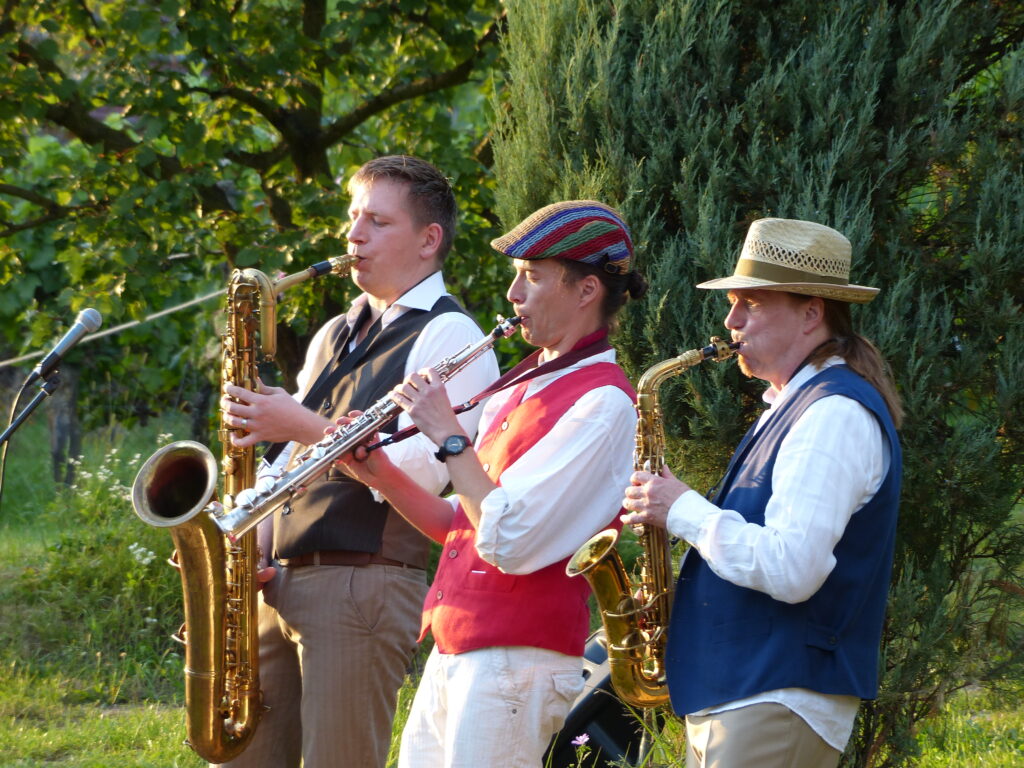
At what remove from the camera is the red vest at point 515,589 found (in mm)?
2669

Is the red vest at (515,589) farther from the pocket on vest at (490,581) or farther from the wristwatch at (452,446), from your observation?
the wristwatch at (452,446)

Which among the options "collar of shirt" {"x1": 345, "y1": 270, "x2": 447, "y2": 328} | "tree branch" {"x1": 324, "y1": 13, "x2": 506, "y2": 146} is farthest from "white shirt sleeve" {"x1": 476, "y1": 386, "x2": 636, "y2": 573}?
"tree branch" {"x1": 324, "y1": 13, "x2": 506, "y2": 146}

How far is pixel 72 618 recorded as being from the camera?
21.2ft

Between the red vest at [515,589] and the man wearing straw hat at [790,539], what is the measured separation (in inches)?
10.5

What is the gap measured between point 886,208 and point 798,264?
1.11 meters

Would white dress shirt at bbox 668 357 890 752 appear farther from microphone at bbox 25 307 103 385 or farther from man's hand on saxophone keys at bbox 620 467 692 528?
microphone at bbox 25 307 103 385

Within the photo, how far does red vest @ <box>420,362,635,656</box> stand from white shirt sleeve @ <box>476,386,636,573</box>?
33mm

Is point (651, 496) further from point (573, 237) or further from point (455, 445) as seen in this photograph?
point (573, 237)

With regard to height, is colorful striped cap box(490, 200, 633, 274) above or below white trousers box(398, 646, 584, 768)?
above

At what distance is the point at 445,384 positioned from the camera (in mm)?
3119

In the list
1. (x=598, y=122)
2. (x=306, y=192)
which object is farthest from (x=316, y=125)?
(x=598, y=122)

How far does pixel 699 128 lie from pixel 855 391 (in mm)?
1432

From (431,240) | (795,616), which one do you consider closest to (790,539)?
(795,616)

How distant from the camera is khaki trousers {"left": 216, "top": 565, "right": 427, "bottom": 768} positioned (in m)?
3.10
